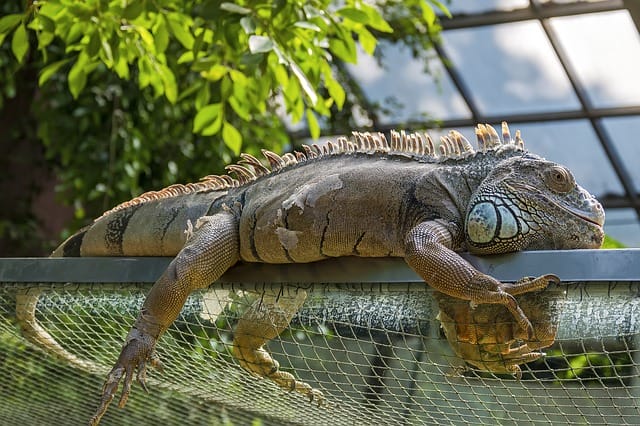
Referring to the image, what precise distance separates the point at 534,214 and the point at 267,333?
2.53 ft

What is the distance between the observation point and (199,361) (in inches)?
108

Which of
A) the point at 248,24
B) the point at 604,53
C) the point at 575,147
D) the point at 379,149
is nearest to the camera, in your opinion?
the point at 379,149

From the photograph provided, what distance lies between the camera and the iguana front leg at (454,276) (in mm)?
1850

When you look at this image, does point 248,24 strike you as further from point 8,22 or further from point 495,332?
point 495,332

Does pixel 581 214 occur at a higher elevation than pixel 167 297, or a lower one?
higher

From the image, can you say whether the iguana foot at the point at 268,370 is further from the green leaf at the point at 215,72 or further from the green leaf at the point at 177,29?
the green leaf at the point at 177,29

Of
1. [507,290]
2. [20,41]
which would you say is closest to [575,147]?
[20,41]

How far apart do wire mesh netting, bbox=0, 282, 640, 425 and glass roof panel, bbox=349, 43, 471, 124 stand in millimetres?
6163

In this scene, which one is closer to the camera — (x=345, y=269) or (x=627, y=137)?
(x=345, y=269)

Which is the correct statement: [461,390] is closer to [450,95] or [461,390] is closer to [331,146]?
[331,146]

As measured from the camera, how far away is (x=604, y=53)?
26.6 feet

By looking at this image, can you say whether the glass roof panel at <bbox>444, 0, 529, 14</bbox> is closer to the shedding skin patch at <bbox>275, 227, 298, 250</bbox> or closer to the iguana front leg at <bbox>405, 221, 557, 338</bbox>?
the shedding skin patch at <bbox>275, 227, 298, 250</bbox>

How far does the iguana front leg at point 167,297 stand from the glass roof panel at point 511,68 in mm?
6197

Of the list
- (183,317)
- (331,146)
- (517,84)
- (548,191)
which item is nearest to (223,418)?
(183,317)
